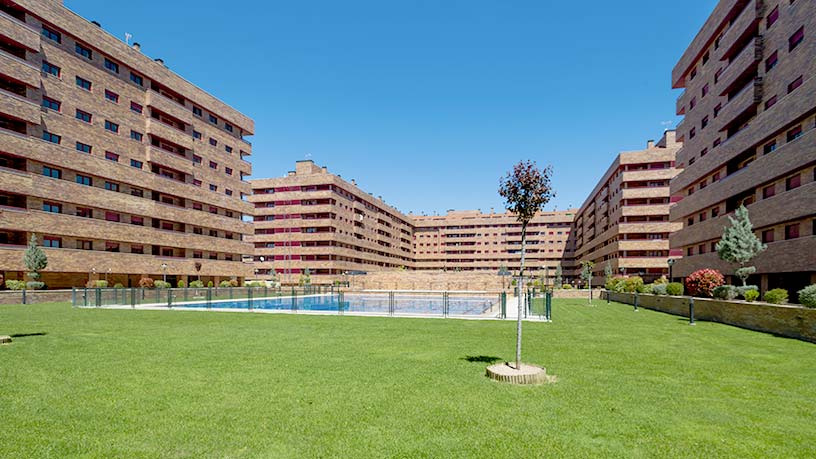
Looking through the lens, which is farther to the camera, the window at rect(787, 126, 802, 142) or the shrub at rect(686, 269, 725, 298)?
the window at rect(787, 126, 802, 142)

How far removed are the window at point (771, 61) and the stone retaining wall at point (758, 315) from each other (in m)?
17.4

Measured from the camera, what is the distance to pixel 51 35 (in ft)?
128

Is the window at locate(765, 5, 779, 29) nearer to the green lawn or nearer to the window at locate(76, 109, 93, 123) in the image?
the green lawn

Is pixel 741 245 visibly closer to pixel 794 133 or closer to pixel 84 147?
pixel 794 133

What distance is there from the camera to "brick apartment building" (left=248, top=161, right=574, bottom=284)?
82312 mm

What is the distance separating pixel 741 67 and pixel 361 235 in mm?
75244

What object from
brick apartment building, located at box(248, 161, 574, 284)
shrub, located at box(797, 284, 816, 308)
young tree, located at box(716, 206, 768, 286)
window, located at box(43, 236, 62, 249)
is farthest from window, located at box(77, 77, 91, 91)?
shrub, located at box(797, 284, 816, 308)

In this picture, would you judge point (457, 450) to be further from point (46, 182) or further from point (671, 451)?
point (46, 182)

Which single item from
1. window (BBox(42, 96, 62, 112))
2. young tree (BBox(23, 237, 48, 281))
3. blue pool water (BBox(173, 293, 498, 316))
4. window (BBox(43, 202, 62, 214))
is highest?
window (BBox(42, 96, 62, 112))

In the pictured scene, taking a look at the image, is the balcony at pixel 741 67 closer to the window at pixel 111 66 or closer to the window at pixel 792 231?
the window at pixel 792 231

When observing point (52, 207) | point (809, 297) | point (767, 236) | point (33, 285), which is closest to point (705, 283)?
point (767, 236)

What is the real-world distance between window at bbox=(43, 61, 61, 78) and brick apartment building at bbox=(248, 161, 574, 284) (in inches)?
1329

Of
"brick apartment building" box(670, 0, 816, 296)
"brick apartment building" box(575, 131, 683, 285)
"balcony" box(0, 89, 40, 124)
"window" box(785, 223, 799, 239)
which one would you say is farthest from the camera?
"brick apartment building" box(575, 131, 683, 285)

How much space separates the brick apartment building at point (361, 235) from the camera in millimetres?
82312
